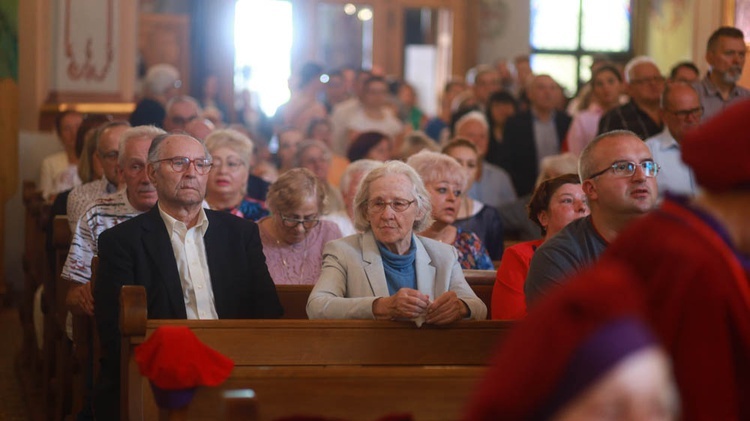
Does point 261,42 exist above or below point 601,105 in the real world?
above

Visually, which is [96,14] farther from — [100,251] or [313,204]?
[100,251]

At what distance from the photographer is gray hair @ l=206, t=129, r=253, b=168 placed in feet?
21.0

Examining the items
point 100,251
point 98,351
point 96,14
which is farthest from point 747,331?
point 96,14

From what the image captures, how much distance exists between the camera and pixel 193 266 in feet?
14.6

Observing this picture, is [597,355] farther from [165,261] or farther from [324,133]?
[324,133]

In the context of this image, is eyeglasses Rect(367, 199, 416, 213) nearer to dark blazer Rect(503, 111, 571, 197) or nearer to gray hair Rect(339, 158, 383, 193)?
gray hair Rect(339, 158, 383, 193)

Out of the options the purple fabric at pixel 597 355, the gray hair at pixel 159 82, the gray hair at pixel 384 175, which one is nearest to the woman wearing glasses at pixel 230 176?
the gray hair at pixel 384 175

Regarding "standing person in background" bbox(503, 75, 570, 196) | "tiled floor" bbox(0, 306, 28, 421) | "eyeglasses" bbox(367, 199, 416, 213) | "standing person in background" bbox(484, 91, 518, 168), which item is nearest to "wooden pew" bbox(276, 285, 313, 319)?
"eyeglasses" bbox(367, 199, 416, 213)

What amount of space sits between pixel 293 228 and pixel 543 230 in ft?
3.96

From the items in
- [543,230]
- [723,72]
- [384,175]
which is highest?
[723,72]

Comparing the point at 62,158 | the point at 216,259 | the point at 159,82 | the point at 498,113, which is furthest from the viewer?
the point at 159,82

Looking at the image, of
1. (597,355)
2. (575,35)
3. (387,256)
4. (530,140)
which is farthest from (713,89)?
(575,35)

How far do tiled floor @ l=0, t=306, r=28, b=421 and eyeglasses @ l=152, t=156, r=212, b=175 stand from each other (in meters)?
2.10

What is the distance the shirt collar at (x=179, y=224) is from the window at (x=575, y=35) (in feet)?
41.7
